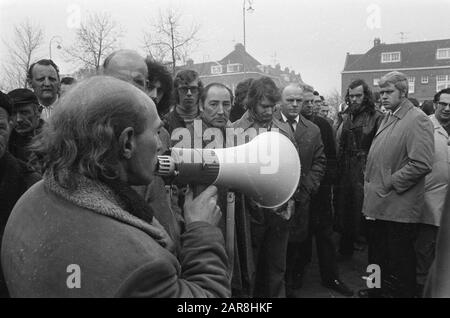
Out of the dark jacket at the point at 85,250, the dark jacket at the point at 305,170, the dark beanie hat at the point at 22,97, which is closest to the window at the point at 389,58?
the dark jacket at the point at 305,170

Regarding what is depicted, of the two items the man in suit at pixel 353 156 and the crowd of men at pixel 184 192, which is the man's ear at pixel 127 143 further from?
the man in suit at pixel 353 156

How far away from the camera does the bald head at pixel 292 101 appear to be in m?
3.78

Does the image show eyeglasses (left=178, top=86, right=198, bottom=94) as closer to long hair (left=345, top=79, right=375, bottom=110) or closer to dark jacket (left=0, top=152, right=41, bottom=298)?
dark jacket (left=0, top=152, right=41, bottom=298)

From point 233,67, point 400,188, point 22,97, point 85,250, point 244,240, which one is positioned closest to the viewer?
point 85,250

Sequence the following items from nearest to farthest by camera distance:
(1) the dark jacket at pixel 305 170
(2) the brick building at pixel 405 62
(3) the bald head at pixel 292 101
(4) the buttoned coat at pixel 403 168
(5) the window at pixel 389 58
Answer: (4) the buttoned coat at pixel 403 168 < (1) the dark jacket at pixel 305 170 < (3) the bald head at pixel 292 101 < (5) the window at pixel 389 58 < (2) the brick building at pixel 405 62

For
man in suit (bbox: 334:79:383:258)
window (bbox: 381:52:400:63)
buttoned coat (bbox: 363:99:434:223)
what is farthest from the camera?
window (bbox: 381:52:400:63)

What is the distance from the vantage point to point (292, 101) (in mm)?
3789

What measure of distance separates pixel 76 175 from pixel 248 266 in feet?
6.31

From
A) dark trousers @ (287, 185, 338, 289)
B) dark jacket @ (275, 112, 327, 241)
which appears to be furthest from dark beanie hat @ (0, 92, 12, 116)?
dark trousers @ (287, 185, 338, 289)

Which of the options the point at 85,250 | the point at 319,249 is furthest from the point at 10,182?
the point at 319,249

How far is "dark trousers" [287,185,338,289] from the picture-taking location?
3.81 m

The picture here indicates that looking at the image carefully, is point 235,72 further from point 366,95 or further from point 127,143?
point 127,143

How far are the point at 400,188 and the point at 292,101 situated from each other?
1176mm

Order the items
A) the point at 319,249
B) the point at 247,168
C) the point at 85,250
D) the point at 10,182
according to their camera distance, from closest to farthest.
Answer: the point at 85,250, the point at 247,168, the point at 10,182, the point at 319,249
